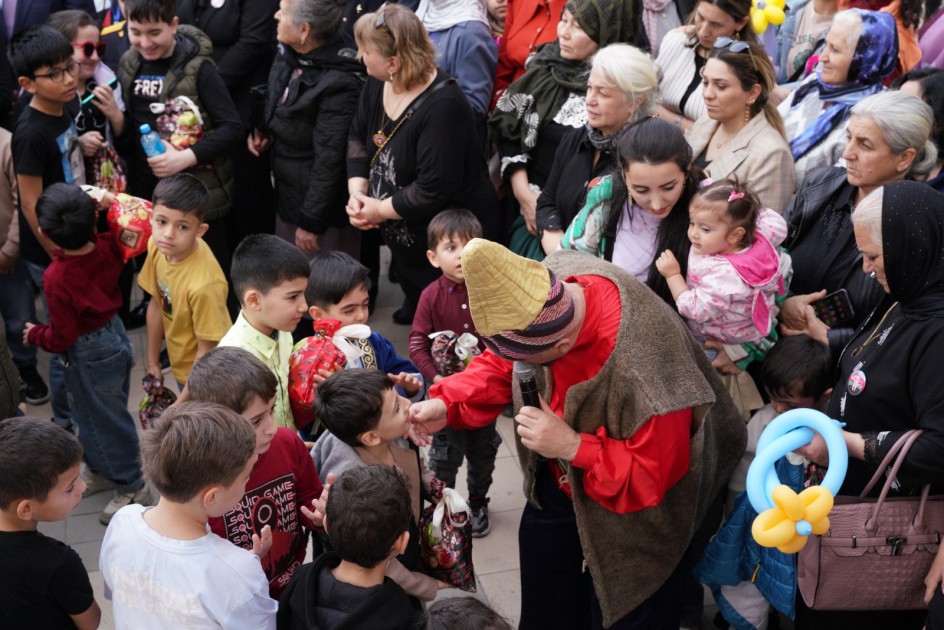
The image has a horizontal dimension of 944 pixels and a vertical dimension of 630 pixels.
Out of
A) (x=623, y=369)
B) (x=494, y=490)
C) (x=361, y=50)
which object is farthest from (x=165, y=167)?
(x=623, y=369)

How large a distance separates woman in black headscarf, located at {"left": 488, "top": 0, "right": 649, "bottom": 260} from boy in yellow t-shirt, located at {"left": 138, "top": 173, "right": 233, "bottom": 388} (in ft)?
5.31

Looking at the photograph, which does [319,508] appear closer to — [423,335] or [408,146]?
[423,335]

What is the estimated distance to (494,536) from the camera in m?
4.33

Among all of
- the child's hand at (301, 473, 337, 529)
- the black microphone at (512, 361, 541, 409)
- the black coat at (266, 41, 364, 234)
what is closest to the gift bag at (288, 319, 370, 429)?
the child's hand at (301, 473, 337, 529)

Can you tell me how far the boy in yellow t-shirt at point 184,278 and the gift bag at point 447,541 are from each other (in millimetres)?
1380

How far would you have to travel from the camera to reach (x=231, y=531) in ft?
9.11

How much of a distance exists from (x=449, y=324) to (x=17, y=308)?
2.64 meters

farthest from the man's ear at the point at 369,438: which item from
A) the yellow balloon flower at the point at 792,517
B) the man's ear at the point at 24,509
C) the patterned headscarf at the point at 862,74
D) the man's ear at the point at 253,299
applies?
the patterned headscarf at the point at 862,74

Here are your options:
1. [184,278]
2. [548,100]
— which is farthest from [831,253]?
[184,278]

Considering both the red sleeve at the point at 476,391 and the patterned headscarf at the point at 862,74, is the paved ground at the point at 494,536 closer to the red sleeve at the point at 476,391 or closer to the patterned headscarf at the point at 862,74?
the red sleeve at the point at 476,391

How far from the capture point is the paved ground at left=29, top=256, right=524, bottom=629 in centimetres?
396

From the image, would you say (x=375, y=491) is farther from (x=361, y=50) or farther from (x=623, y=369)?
(x=361, y=50)

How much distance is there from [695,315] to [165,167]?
10.2ft

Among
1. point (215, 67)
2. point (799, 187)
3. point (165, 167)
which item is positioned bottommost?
point (165, 167)
